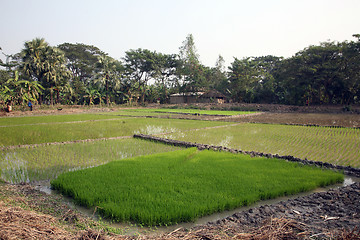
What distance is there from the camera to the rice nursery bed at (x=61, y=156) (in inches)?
219

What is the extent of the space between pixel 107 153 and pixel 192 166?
3209 mm

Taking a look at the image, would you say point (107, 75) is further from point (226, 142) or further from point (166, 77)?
point (226, 142)

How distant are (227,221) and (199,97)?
34.6 m

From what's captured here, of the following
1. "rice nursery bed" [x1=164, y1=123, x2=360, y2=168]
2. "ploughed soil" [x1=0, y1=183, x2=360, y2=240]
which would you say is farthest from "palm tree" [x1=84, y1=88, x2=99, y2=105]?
"ploughed soil" [x1=0, y1=183, x2=360, y2=240]

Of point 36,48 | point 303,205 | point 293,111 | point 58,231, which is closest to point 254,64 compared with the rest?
point 293,111

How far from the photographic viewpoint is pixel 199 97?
1464 inches

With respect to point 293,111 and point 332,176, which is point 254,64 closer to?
point 293,111

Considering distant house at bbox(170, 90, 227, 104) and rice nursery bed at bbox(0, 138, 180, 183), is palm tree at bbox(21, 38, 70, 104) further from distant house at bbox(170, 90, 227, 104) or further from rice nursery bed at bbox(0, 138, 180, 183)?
rice nursery bed at bbox(0, 138, 180, 183)

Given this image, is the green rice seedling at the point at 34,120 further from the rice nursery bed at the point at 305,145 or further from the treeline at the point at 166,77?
the rice nursery bed at the point at 305,145

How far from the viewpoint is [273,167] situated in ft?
18.5

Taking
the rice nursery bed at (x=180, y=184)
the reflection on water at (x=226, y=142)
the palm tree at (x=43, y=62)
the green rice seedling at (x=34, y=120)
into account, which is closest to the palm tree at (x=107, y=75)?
the palm tree at (x=43, y=62)

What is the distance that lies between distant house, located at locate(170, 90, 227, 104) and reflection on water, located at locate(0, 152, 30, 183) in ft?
97.0

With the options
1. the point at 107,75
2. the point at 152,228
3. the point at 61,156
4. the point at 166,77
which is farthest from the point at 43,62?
the point at 152,228

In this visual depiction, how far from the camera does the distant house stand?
1377 inches
